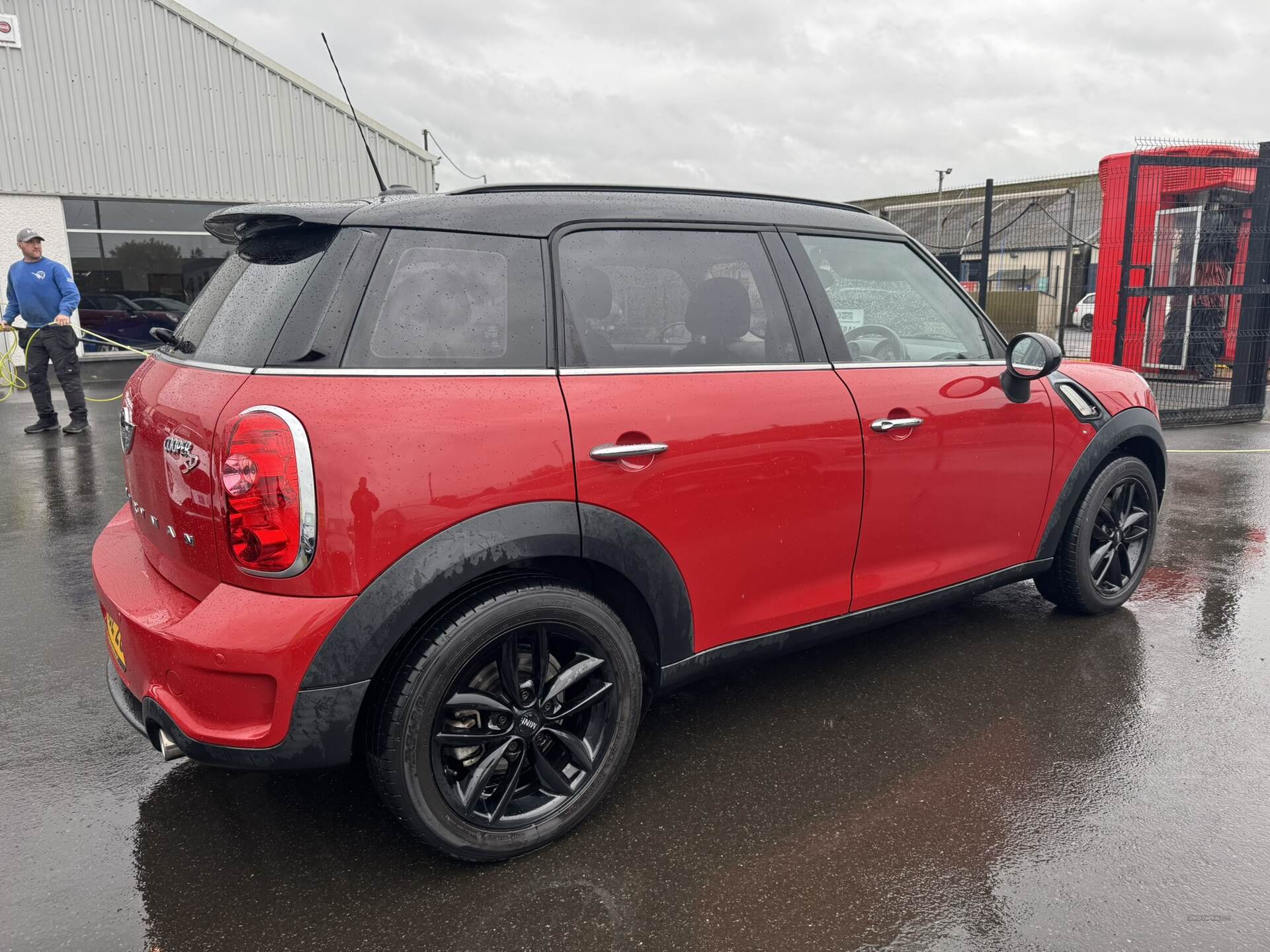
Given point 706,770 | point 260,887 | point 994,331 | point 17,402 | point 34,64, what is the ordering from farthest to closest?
point 34,64 → point 17,402 → point 994,331 → point 706,770 → point 260,887

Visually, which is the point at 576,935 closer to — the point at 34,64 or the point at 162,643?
the point at 162,643

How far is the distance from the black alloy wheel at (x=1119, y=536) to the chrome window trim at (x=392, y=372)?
2736 millimetres

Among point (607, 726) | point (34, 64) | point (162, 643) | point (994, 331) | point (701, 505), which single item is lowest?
point (607, 726)

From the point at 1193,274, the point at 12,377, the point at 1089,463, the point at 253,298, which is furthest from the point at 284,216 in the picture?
the point at 12,377

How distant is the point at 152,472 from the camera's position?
2328mm

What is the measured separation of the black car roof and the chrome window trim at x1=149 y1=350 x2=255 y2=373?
0.38 m

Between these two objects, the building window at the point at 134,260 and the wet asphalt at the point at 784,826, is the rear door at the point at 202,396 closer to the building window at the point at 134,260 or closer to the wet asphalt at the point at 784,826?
the wet asphalt at the point at 784,826

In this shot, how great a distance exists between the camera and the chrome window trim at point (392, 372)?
6.80 feet

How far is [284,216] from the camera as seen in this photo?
2.24 m

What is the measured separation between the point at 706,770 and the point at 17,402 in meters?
13.3

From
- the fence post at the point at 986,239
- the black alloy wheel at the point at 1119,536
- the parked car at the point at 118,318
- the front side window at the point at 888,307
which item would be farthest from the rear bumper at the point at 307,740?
the parked car at the point at 118,318

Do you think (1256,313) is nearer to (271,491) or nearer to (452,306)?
(452,306)

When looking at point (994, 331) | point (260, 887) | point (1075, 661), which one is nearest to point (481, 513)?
point (260, 887)

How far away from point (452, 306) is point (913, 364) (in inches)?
65.3
